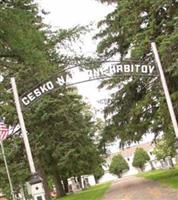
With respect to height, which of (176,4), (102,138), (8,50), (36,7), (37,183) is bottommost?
(37,183)

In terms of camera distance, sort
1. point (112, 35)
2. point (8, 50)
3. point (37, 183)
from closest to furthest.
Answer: point (37, 183), point (8, 50), point (112, 35)

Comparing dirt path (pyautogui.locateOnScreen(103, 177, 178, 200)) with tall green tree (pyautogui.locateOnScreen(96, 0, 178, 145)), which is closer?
dirt path (pyautogui.locateOnScreen(103, 177, 178, 200))

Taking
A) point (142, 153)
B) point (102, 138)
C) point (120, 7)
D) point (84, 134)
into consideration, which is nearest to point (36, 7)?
point (120, 7)

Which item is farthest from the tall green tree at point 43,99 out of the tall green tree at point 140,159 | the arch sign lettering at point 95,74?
the tall green tree at point 140,159

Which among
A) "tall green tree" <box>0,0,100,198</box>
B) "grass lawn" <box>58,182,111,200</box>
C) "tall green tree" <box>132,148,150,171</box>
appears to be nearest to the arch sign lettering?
"tall green tree" <box>0,0,100,198</box>

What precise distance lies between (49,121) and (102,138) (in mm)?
4011

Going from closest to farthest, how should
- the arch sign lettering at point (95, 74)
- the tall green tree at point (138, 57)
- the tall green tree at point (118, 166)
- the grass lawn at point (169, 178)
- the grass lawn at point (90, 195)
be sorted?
the arch sign lettering at point (95, 74) → the tall green tree at point (138, 57) → the grass lawn at point (169, 178) → the grass lawn at point (90, 195) → the tall green tree at point (118, 166)

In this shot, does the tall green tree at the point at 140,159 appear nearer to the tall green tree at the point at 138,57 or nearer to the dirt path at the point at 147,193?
the dirt path at the point at 147,193

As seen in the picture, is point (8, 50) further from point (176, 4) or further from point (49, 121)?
point (49, 121)

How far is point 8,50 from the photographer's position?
18297 millimetres

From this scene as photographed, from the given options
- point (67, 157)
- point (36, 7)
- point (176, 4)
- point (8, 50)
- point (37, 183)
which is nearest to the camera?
point (37, 183)

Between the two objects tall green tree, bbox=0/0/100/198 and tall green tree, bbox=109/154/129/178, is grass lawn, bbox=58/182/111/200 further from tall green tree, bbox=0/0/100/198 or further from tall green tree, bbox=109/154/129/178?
tall green tree, bbox=109/154/129/178

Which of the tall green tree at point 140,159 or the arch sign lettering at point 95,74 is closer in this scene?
the arch sign lettering at point 95,74

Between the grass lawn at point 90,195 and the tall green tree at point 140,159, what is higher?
the tall green tree at point 140,159
